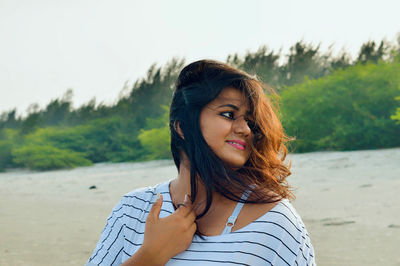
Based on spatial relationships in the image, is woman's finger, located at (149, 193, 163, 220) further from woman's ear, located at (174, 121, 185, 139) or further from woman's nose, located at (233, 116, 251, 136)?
woman's nose, located at (233, 116, 251, 136)

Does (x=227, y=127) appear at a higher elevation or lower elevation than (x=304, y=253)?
higher

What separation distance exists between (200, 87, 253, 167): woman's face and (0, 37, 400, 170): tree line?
9.22m

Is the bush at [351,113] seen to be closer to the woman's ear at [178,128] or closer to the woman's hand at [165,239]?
the woman's ear at [178,128]

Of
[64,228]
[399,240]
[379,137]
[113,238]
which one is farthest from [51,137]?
[113,238]

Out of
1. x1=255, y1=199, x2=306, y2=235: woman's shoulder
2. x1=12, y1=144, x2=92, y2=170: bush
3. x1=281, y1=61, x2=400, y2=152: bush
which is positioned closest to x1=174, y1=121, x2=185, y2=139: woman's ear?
x1=255, y1=199, x2=306, y2=235: woman's shoulder

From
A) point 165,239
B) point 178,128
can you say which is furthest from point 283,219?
point 178,128

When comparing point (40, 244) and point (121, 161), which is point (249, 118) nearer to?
point (40, 244)

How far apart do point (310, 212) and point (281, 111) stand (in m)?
8.55

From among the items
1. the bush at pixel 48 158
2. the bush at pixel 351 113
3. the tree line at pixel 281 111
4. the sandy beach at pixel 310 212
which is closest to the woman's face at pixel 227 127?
the sandy beach at pixel 310 212

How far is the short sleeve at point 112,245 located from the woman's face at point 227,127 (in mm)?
440

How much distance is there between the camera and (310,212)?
224 inches

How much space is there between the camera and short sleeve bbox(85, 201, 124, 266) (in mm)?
1618

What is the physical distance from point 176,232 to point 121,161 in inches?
685

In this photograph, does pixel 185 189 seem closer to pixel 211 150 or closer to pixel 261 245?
pixel 211 150
